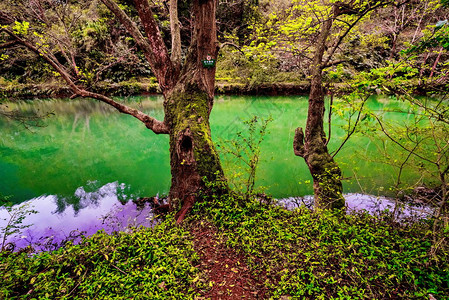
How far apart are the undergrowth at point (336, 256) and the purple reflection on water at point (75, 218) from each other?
2269 millimetres

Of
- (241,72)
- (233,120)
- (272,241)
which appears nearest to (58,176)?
(272,241)

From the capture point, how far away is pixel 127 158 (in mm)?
7867

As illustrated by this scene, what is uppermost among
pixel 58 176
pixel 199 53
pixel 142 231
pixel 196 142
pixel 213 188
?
pixel 199 53

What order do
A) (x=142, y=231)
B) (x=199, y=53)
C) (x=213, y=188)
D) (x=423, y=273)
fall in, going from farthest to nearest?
(x=199, y=53), (x=213, y=188), (x=142, y=231), (x=423, y=273)

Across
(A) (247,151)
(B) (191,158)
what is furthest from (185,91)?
(A) (247,151)

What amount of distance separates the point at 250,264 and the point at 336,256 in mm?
835

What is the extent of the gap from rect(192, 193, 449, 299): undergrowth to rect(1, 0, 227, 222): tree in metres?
0.74

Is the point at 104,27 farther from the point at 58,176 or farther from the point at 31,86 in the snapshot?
the point at 58,176

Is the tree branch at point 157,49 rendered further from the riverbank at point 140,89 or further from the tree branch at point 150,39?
the riverbank at point 140,89

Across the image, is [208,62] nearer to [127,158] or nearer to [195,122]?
[195,122]

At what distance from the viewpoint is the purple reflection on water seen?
12.3 ft

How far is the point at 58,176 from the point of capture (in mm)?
6531

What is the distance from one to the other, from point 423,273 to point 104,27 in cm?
2494

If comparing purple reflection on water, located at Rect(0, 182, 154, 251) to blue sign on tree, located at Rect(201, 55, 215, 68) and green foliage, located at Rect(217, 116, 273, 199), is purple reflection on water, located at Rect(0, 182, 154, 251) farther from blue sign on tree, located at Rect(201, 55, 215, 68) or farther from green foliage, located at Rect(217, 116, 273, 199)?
blue sign on tree, located at Rect(201, 55, 215, 68)
